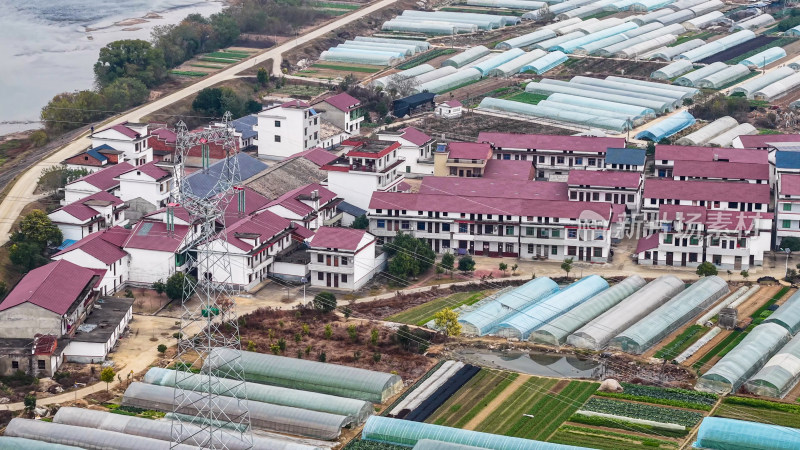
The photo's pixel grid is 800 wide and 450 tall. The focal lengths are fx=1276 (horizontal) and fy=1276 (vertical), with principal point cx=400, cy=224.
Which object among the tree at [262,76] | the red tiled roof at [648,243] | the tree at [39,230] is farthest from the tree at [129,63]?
the red tiled roof at [648,243]

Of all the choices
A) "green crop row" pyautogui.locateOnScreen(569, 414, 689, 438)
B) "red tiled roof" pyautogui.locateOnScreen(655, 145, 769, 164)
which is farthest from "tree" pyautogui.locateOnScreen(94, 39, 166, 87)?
"green crop row" pyautogui.locateOnScreen(569, 414, 689, 438)

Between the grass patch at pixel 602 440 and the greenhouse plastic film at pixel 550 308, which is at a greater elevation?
the grass patch at pixel 602 440

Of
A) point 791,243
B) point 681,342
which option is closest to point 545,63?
point 791,243

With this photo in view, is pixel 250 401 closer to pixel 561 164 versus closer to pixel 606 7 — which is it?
pixel 561 164

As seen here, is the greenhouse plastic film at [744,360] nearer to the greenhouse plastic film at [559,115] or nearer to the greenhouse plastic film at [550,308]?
the greenhouse plastic film at [550,308]

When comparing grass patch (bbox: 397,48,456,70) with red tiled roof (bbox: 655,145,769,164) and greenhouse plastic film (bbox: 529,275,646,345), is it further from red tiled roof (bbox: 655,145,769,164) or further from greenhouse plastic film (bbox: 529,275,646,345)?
greenhouse plastic film (bbox: 529,275,646,345)

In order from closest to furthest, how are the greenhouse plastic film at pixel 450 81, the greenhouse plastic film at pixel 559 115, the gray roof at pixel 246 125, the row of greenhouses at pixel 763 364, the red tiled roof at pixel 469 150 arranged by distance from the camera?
the row of greenhouses at pixel 763 364
the red tiled roof at pixel 469 150
the gray roof at pixel 246 125
the greenhouse plastic film at pixel 559 115
the greenhouse plastic film at pixel 450 81

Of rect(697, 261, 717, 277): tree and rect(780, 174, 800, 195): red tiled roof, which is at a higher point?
rect(780, 174, 800, 195): red tiled roof

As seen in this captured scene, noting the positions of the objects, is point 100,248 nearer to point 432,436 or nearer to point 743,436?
point 432,436
